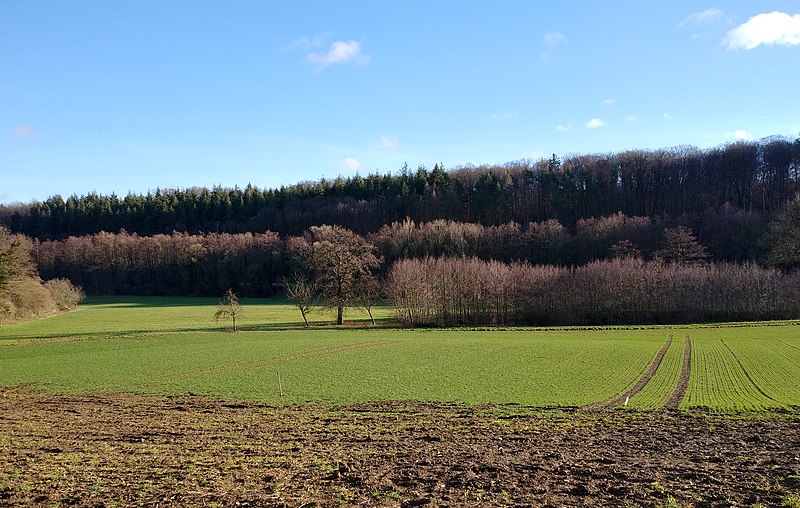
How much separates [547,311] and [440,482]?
6482 centimetres

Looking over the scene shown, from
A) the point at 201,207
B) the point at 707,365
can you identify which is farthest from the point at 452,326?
the point at 201,207

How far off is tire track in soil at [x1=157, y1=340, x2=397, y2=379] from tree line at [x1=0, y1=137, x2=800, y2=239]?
3387 inches

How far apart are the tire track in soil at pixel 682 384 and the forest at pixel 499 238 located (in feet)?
115

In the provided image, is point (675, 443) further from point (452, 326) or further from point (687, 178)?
point (687, 178)

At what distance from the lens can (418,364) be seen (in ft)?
121

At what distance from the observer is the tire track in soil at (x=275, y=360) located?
3473cm

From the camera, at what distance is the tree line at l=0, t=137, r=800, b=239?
412ft

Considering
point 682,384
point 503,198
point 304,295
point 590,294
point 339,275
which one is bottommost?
point 682,384

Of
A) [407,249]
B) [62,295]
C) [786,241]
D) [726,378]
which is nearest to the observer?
[726,378]

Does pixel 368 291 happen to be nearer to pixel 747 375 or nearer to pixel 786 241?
pixel 747 375

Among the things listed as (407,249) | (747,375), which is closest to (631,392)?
(747,375)

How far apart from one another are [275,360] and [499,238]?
79.7 m

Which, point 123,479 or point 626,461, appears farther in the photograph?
point 626,461

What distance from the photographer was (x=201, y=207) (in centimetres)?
17512
